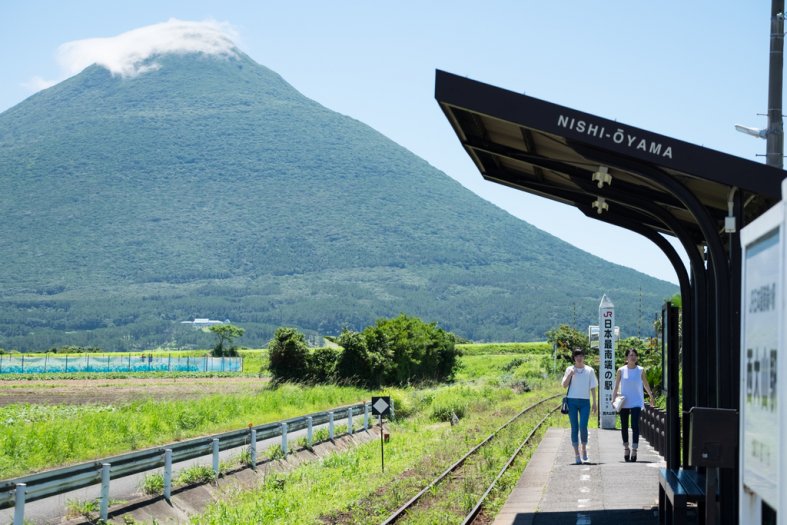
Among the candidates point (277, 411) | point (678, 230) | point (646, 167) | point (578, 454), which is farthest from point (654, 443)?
point (277, 411)

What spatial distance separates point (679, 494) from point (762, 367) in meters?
4.30

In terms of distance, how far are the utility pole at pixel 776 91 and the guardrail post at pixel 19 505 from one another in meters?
9.09

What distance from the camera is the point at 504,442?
75.7ft

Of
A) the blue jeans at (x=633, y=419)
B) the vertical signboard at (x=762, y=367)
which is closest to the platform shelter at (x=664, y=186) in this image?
the vertical signboard at (x=762, y=367)

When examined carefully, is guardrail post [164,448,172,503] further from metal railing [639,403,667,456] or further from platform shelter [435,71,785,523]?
metal railing [639,403,667,456]

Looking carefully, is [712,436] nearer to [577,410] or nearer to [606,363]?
[577,410]

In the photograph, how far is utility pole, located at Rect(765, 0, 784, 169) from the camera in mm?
12477

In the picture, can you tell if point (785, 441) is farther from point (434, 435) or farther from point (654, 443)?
point (434, 435)

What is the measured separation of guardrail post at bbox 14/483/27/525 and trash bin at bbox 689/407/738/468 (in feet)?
26.3

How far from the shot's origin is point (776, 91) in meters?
12.6

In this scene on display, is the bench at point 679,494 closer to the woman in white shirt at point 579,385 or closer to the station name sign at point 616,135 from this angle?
the station name sign at point 616,135

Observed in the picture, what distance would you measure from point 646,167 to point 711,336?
70.4 inches

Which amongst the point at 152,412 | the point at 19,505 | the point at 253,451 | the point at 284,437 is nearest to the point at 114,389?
the point at 152,412

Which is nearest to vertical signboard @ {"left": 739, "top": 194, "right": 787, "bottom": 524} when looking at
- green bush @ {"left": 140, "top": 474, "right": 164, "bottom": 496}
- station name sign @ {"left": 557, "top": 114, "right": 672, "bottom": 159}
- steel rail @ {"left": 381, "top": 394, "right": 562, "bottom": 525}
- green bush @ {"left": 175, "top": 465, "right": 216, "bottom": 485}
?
station name sign @ {"left": 557, "top": 114, "right": 672, "bottom": 159}
